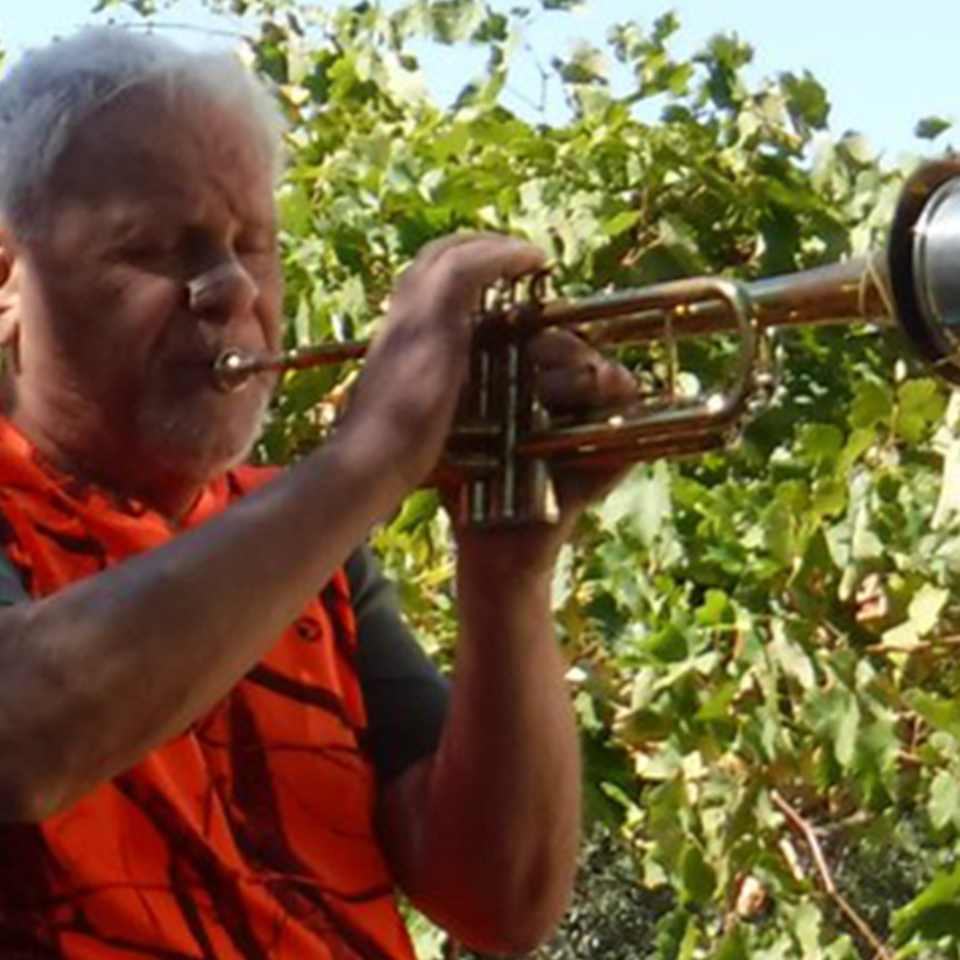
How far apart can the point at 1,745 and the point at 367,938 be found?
0.37 metres

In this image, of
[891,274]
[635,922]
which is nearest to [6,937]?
[891,274]

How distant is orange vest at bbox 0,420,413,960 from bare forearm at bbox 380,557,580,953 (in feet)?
0.18

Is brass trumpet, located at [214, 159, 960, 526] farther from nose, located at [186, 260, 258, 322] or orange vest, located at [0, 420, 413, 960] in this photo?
orange vest, located at [0, 420, 413, 960]

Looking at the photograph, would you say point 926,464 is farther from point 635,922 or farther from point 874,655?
point 635,922

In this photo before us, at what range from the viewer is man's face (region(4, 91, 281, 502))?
2.35 meters

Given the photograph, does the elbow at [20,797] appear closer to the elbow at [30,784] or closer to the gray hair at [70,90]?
the elbow at [30,784]

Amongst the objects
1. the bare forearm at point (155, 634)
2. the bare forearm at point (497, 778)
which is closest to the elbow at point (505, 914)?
the bare forearm at point (497, 778)

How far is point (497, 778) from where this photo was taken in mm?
2420

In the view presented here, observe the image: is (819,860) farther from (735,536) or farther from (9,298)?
(9,298)

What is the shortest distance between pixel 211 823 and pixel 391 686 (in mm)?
258

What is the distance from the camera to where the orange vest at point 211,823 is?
7.13ft

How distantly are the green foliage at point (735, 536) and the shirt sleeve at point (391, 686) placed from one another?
4.13ft

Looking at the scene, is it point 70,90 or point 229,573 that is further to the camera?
point 70,90

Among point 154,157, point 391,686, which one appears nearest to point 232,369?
point 154,157
